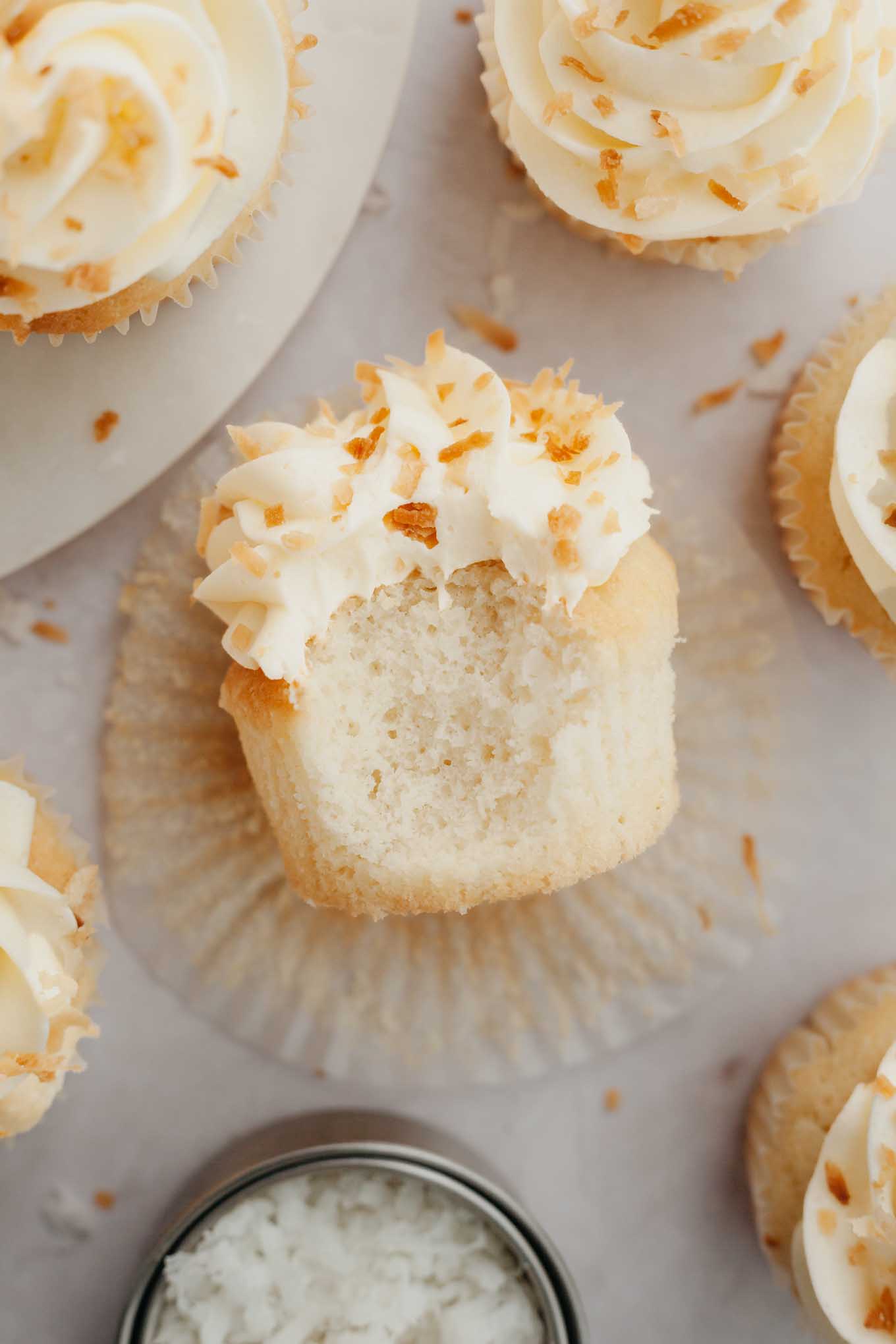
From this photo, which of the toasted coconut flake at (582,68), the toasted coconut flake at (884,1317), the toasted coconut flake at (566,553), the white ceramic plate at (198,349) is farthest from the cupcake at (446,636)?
the toasted coconut flake at (884,1317)

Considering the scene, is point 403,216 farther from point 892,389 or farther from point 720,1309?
point 720,1309

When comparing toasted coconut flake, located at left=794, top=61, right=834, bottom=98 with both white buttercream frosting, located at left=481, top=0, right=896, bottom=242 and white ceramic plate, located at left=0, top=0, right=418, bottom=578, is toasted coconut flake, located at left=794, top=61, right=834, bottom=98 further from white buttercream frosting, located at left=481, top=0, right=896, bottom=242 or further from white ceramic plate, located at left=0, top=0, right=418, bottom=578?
white ceramic plate, located at left=0, top=0, right=418, bottom=578

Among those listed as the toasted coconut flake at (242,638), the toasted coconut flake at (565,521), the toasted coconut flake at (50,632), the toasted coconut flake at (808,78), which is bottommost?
the toasted coconut flake at (50,632)

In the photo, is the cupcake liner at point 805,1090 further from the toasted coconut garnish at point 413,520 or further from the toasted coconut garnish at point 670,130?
the toasted coconut garnish at point 670,130

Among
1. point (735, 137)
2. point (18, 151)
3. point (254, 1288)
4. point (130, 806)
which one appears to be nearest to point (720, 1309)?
point (254, 1288)

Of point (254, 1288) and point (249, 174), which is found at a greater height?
point (249, 174)

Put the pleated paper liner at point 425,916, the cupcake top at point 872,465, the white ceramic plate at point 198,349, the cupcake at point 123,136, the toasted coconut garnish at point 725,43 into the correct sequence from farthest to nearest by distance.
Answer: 1. the pleated paper liner at point 425,916
2. the white ceramic plate at point 198,349
3. the cupcake top at point 872,465
4. the toasted coconut garnish at point 725,43
5. the cupcake at point 123,136

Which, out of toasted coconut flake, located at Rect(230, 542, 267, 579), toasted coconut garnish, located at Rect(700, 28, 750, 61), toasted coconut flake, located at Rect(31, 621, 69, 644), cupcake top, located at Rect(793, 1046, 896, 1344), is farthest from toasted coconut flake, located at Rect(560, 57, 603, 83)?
cupcake top, located at Rect(793, 1046, 896, 1344)

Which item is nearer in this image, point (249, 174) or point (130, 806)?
point (249, 174)
